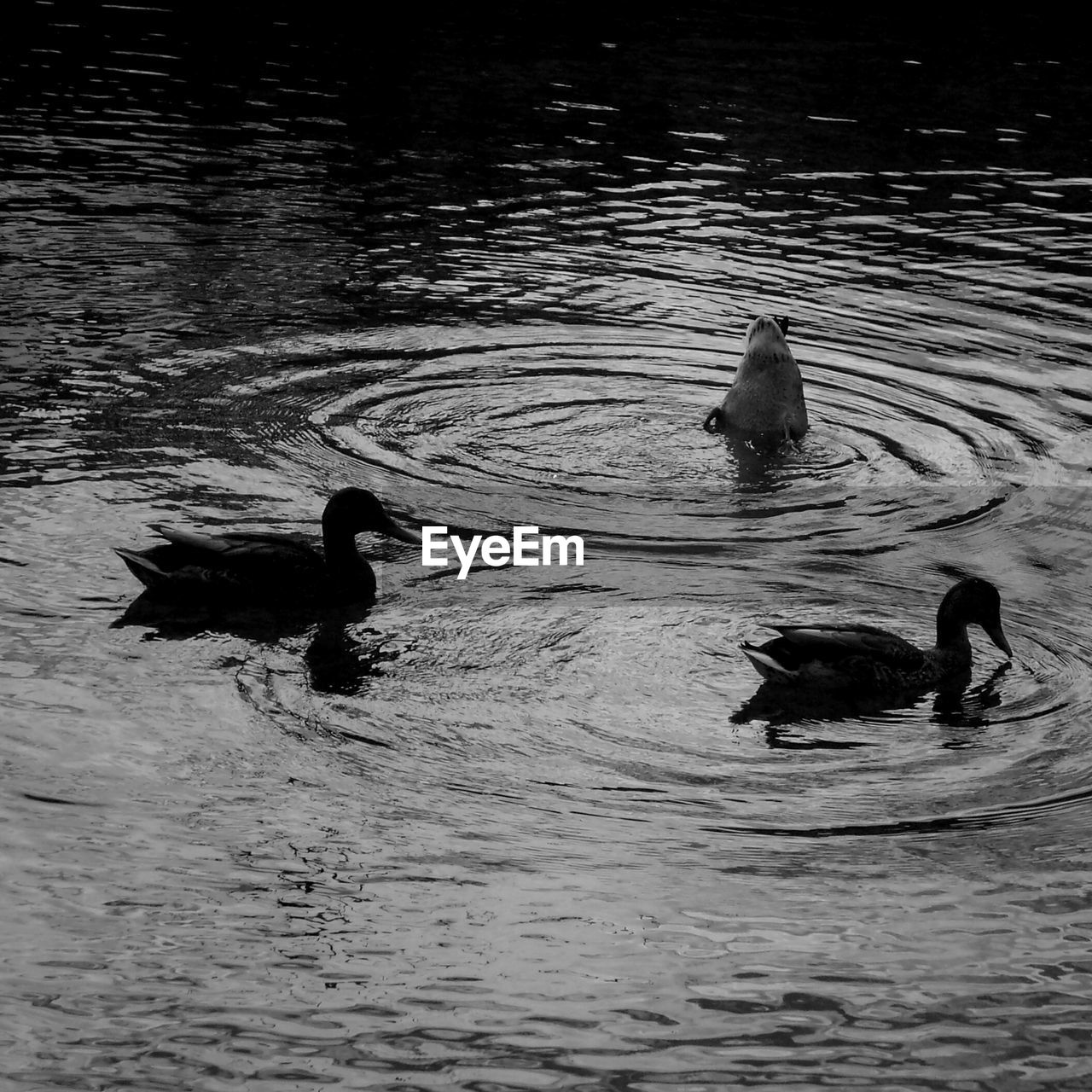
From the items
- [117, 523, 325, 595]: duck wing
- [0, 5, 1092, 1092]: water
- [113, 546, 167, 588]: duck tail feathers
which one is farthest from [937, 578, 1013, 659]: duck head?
[113, 546, 167, 588]: duck tail feathers

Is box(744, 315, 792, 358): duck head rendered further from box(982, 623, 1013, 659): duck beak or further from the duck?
box(982, 623, 1013, 659): duck beak

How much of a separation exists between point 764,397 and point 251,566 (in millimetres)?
4827

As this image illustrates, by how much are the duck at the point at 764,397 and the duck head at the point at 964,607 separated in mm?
3851

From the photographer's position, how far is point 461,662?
9.05 meters

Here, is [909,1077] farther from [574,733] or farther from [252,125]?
[252,125]

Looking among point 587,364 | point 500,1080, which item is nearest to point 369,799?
point 500,1080

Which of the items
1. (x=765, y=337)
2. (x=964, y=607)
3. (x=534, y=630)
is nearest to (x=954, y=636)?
(x=964, y=607)

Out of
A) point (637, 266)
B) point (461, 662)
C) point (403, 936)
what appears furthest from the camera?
point (637, 266)

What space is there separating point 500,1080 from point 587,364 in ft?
30.3

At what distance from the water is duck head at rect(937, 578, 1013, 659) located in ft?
1.08

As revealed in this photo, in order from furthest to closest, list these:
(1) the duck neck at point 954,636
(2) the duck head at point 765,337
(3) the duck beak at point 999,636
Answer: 1. (2) the duck head at point 765,337
2. (3) the duck beak at point 999,636
3. (1) the duck neck at point 954,636

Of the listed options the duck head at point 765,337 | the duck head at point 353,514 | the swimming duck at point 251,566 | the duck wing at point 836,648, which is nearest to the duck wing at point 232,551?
the swimming duck at point 251,566

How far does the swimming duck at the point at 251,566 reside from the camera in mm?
9727

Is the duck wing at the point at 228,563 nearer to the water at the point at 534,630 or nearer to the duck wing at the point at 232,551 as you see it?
the duck wing at the point at 232,551
